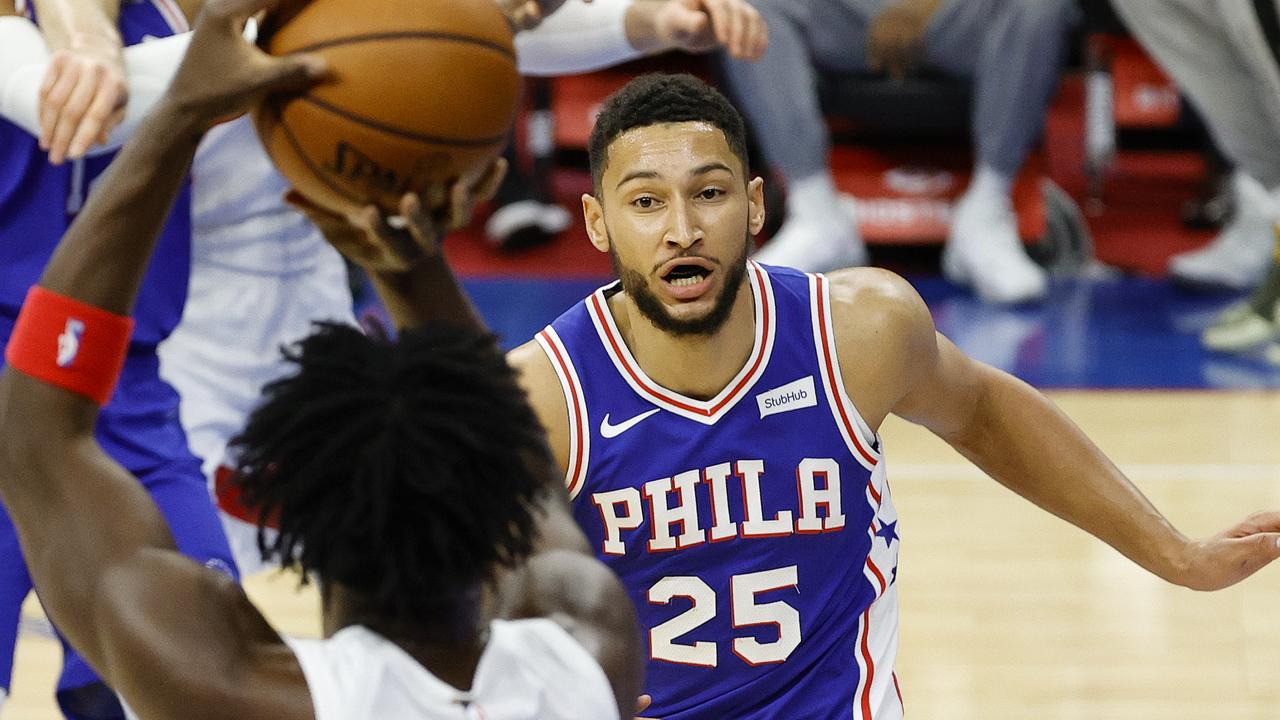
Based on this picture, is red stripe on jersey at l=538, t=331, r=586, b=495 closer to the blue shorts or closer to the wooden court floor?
the blue shorts

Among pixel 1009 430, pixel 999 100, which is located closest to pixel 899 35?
pixel 999 100

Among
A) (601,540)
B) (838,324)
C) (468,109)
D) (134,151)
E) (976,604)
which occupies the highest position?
(134,151)

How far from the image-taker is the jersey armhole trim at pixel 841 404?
3047mm

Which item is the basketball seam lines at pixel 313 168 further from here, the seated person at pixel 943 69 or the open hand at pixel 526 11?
the seated person at pixel 943 69

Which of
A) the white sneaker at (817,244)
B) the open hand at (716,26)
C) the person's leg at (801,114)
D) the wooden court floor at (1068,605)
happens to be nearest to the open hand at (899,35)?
Answer: the person's leg at (801,114)

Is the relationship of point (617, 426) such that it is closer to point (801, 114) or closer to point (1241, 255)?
point (801, 114)

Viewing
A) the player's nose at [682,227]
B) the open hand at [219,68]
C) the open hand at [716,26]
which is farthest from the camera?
the open hand at [716,26]

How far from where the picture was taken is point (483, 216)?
939cm

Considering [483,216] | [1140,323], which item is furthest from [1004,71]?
[483,216]

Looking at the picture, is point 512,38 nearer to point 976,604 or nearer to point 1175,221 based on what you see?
point 976,604

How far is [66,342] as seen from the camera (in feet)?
6.11

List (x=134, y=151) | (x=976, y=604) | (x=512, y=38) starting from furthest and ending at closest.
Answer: (x=976, y=604) → (x=512, y=38) → (x=134, y=151)

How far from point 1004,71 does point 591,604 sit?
6323 millimetres

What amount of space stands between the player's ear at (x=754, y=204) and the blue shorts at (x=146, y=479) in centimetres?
106
